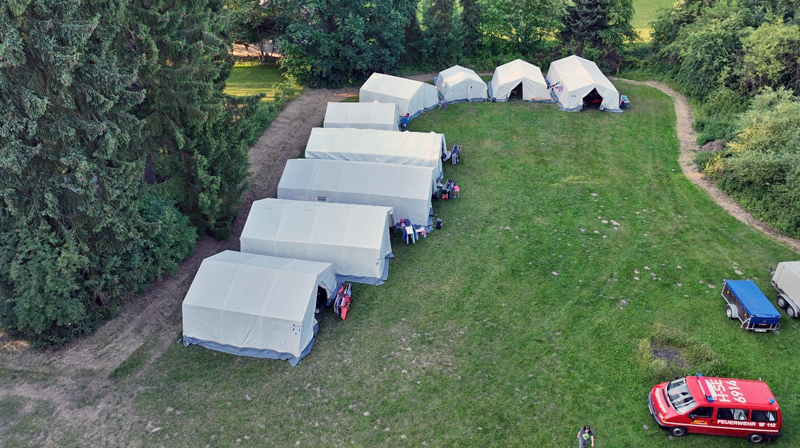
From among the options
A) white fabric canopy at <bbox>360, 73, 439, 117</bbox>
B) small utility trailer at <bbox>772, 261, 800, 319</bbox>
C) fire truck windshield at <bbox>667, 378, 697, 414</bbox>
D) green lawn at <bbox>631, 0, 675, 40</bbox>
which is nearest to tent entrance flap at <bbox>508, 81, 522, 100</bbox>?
white fabric canopy at <bbox>360, 73, 439, 117</bbox>

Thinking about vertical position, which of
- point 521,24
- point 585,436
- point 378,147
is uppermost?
point 521,24

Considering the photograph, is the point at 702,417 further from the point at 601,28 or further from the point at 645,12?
the point at 645,12

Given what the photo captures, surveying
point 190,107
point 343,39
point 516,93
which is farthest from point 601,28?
point 190,107

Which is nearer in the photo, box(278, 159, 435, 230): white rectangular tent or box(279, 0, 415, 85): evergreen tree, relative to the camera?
box(278, 159, 435, 230): white rectangular tent

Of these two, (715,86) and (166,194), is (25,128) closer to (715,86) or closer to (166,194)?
(166,194)

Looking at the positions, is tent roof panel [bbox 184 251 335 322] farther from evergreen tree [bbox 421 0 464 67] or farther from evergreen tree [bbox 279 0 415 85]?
evergreen tree [bbox 421 0 464 67]

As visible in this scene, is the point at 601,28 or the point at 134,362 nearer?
the point at 134,362

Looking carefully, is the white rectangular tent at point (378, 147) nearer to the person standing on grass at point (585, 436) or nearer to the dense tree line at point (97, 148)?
the dense tree line at point (97, 148)
